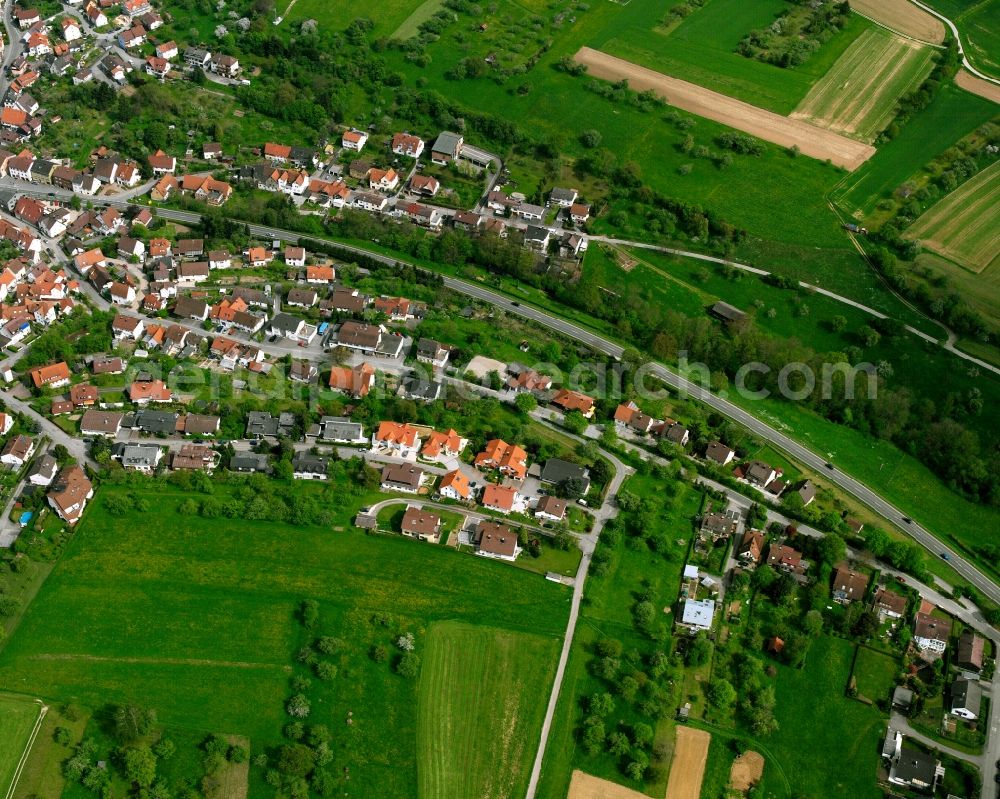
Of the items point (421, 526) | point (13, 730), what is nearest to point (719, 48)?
point (421, 526)

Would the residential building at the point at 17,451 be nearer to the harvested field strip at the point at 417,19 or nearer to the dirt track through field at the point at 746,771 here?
the dirt track through field at the point at 746,771

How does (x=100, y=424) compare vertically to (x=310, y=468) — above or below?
below

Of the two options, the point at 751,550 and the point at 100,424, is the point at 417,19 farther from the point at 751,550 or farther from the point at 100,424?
the point at 751,550

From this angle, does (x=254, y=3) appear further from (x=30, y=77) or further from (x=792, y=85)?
(x=792, y=85)

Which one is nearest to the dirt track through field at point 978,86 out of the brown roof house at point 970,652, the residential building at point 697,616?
the brown roof house at point 970,652

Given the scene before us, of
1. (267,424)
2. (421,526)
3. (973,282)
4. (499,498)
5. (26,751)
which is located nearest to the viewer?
(26,751)

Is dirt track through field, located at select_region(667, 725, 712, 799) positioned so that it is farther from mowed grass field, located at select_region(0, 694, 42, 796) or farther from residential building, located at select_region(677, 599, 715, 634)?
mowed grass field, located at select_region(0, 694, 42, 796)
